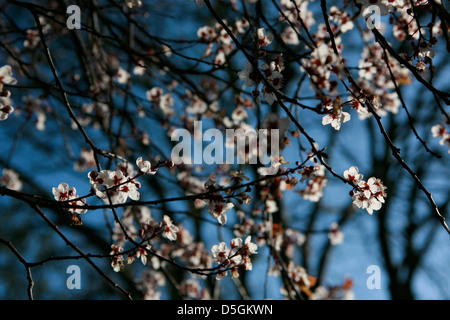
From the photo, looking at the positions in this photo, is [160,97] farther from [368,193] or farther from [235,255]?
[368,193]

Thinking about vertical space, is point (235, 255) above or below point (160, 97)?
below

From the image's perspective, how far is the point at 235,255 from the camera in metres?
1.69

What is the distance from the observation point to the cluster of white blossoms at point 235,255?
173 cm

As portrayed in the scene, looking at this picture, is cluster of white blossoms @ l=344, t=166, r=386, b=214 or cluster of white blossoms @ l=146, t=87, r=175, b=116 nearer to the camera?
cluster of white blossoms @ l=344, t=166, r=386, b=214

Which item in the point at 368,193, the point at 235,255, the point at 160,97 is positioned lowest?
the point at 235,255

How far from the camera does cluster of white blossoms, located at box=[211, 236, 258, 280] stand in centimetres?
173

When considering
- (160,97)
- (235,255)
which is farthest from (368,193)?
(160,97)

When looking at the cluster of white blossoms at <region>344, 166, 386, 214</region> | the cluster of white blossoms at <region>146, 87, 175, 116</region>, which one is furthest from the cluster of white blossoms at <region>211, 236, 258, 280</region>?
the cluster of white blossoms at <region>146, 87, 175, 116</region>

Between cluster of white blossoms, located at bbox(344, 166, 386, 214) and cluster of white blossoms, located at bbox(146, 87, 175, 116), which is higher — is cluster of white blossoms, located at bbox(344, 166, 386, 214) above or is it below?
below

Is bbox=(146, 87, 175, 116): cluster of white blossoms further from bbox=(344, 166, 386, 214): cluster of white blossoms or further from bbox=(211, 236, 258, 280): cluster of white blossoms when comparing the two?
bbox=(344, 166, 386, 214): cluster of white blossoms

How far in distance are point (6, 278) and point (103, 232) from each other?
3716mm

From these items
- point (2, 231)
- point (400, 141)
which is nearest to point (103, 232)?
point (2, 231)

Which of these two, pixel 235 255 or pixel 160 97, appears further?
pixel 160 97
